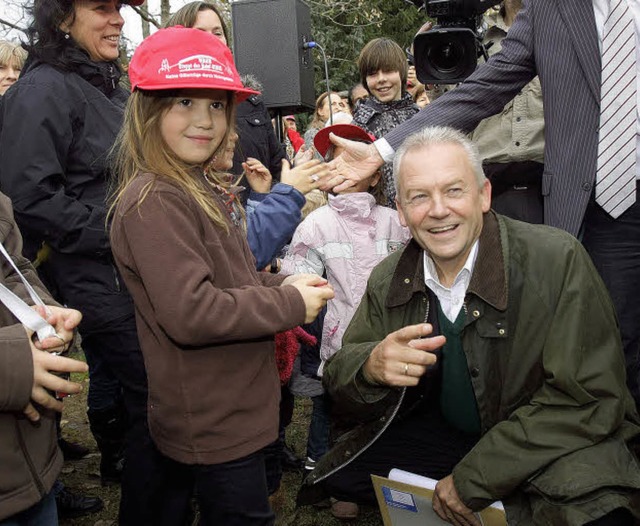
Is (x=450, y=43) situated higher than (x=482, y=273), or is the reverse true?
(x=450, y=43)

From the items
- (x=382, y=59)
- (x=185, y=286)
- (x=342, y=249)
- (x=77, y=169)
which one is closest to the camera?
(x=185, y=286)

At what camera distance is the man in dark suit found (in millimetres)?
2377

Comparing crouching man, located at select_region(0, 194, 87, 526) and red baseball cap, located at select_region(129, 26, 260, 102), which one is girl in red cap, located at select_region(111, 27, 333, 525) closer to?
red baseball cap, located at select_region(129, 26, 260, 102)

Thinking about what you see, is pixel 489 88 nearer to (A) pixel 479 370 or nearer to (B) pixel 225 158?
(B) pixel 225 158

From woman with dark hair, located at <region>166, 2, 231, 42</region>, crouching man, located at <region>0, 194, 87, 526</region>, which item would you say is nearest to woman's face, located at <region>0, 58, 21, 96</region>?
woman with dark hair, located at <region>166, 2, 231, 42</region>

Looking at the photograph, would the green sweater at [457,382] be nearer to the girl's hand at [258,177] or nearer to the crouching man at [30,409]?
the girl's hand at [258,177]

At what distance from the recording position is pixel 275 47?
13.2ft

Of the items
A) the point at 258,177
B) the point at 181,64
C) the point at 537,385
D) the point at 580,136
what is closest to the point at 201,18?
the point at 258,177

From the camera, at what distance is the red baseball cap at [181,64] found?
1.89 metres

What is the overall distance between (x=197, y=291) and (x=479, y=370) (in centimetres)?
84

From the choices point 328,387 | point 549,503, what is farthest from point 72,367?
point 549,503

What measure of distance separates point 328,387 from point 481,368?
0.52 metres

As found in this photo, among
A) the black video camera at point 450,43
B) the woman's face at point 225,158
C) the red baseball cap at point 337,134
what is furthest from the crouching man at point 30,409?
the black video camera at point 450,43

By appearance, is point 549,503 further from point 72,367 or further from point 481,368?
point 72,367
